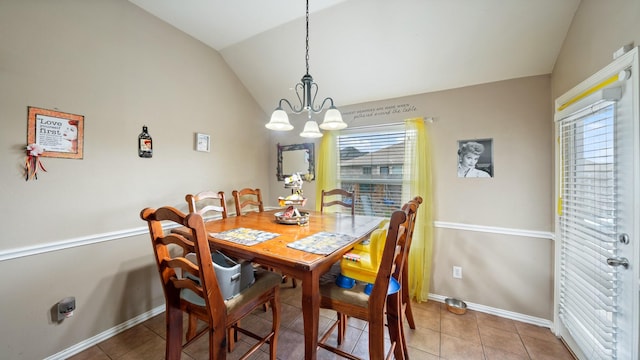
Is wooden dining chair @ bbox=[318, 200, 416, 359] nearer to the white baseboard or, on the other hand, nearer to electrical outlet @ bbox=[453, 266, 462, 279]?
electrical outlet @ bbox=[453, 266, 462, 279]

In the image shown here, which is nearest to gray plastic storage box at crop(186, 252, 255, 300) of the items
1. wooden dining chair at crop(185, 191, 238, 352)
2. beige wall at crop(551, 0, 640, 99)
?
wooden dining chair at crop(185, 191, 238, 352)

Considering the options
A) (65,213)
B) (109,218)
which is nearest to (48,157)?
(65,213)

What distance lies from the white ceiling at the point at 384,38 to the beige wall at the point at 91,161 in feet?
1.41

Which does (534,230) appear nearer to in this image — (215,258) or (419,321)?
(419,321)

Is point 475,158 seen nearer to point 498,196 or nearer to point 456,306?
point 498,196

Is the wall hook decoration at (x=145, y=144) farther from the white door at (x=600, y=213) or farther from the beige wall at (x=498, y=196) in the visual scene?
the white door at (x=600, y=213)

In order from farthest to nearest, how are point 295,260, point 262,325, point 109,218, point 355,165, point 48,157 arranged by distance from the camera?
point 355,165 → point 262,325 → point 109,218 → point 48,157 → point 295,260

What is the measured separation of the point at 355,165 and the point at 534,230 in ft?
6.02

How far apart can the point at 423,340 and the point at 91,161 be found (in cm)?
296

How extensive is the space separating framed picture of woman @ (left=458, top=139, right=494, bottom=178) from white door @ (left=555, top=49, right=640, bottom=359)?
0.46 meters

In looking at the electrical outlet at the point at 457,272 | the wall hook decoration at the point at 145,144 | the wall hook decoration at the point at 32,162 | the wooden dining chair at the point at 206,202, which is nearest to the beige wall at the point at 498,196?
the electrical outlet at the point at 457,272

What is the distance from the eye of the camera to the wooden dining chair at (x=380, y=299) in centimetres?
114

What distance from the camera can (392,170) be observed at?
8.99ft

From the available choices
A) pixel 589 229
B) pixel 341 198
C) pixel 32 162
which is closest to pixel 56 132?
pixel 32 162
